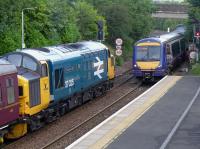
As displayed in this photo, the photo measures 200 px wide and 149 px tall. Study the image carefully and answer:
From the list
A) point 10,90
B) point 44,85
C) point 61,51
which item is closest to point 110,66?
point 61,51

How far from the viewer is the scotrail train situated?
19.1 m

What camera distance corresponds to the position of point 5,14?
131 feet

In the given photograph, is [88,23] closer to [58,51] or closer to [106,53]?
[106,53]

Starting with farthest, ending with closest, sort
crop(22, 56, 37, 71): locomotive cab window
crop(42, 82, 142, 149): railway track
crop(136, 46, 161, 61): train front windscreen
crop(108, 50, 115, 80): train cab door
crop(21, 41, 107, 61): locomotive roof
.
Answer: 1. crop(136, 46, 161, 61): train front windscreen
2. crop(108, 50, 115, 80): train cab door
3. crop(21, 41, 107, 61): locomotive roof
4. crop(22, 56, 37, 71): locomotive cab window
5. crop(42, 82, 142, 149): railway track

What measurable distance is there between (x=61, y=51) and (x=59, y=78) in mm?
1862

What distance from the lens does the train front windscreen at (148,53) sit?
38125 mm

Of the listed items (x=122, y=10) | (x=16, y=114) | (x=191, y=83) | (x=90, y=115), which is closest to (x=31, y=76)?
(x=16, y=114)

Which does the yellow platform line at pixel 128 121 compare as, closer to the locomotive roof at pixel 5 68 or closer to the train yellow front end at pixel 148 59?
the locomotive roof at pixel 5 68

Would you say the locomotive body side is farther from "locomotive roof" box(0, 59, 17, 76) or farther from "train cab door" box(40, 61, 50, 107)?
"train cab door" box(40, 61, 50, 107)

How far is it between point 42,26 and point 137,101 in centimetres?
1982

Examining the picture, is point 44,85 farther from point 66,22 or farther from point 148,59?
point 66,22

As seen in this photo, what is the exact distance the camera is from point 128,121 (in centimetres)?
2194

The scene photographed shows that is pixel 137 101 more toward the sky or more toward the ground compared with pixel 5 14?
more toward the ground

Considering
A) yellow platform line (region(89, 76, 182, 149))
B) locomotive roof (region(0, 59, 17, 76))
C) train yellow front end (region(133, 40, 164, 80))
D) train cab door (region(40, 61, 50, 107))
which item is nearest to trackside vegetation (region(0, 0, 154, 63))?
train yellow front end (region(133, 40, 164, 80))
